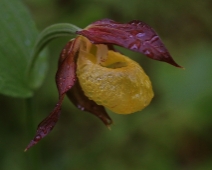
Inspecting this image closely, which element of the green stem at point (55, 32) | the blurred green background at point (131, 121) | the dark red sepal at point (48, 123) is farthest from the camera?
the blurred green background at point (131, 121)

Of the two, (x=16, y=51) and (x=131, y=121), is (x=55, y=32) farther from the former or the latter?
(x=131, y=121)

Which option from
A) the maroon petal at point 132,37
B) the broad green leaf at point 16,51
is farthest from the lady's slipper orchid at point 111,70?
the broad green leaf at point 16,51

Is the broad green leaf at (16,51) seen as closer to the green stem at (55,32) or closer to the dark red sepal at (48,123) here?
the green stem at (55,32)

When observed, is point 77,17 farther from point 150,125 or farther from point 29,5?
point 150,125

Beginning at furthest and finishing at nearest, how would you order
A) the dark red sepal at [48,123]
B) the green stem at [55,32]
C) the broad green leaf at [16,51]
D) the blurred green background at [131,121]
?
the blurred green background at [131,121] < the broad green leaf at [16,51] < the green stem at [55,32] < the dark red sepal at [48,123]

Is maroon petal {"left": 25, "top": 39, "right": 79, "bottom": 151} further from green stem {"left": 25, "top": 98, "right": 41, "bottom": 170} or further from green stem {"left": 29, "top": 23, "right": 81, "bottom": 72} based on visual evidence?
green stem {"left": 25, "top": 98, "right": 41, "bottom": 170}

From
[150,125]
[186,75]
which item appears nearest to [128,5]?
[186,75]

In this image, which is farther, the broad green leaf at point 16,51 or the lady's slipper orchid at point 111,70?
the broad green leaf at point 16,51
